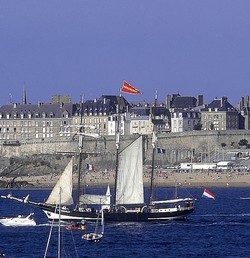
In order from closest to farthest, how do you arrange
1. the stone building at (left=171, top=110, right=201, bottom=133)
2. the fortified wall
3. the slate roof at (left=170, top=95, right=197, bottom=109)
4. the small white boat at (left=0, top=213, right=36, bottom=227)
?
the small white boat at (left=0, top=213, right=36, bottom=227)
the fortified wall
the stone building at (left=171, top=110, right=201, bottom=133)
the slate roof at (left=170, top=95, right=197, bottom=109)

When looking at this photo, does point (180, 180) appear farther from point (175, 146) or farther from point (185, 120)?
point (185, 120)

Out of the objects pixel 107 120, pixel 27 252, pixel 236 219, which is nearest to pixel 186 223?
pixel 236 219

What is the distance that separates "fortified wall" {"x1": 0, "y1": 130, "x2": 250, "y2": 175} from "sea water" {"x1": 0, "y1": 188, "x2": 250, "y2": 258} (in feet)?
157

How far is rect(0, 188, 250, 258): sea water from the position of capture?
188 feet

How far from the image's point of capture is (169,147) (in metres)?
132

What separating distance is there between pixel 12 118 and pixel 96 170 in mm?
27741

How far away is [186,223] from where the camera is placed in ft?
238

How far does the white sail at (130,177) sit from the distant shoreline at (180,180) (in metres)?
35.7

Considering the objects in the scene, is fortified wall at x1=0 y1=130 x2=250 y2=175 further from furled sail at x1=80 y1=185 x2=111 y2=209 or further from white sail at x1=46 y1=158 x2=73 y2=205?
white sail at x1=46 y1=158 x2=73 y2=205

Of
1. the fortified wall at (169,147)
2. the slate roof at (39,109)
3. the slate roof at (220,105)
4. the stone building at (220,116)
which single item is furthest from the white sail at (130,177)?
the slate roof at (39,109)

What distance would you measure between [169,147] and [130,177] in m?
59.1

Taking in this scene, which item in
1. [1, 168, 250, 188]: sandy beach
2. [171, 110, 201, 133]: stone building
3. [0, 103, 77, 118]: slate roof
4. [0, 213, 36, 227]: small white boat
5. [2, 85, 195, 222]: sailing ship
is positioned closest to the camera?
[0, 213, 36, 227]: small white boat

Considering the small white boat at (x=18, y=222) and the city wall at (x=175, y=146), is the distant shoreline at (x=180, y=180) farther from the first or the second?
the small white boat at (x=18, y=222)

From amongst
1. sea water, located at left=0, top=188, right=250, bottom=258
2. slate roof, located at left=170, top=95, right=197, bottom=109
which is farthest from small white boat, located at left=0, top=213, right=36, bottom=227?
slate roof, located at left=170, top=95, right=197, bottom=109
